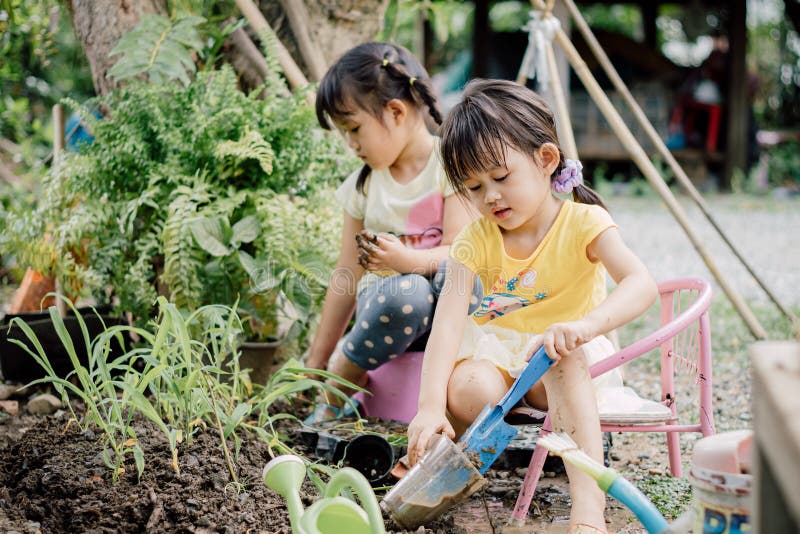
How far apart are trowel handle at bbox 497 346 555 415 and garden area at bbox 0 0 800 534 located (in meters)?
0.25

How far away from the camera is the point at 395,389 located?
2238 mm

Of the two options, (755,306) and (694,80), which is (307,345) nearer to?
(755,306)

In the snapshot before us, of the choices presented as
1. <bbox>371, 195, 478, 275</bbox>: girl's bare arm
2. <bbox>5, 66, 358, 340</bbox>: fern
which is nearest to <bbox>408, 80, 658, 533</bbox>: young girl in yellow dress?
<bbox>371, 195, 478, 275</bbox>: girl's bare arm

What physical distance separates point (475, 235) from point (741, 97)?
8.25 metres

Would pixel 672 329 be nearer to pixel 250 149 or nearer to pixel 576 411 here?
pixel 576 411

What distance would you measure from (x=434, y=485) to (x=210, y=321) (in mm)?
835

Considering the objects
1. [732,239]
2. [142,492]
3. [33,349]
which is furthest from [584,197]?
[732,239]

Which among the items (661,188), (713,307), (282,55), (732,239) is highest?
(282,55)

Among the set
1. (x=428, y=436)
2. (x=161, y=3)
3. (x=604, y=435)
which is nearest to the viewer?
(x=428, y=436)

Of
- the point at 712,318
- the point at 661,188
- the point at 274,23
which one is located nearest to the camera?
the point at 661,188

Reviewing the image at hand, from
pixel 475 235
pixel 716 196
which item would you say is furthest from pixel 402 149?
pixel 716 196

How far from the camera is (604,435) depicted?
2.00 meters

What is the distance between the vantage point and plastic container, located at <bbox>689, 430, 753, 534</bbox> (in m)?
1.05

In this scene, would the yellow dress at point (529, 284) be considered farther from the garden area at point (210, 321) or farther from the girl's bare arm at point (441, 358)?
the garden area at point (210, 321)
